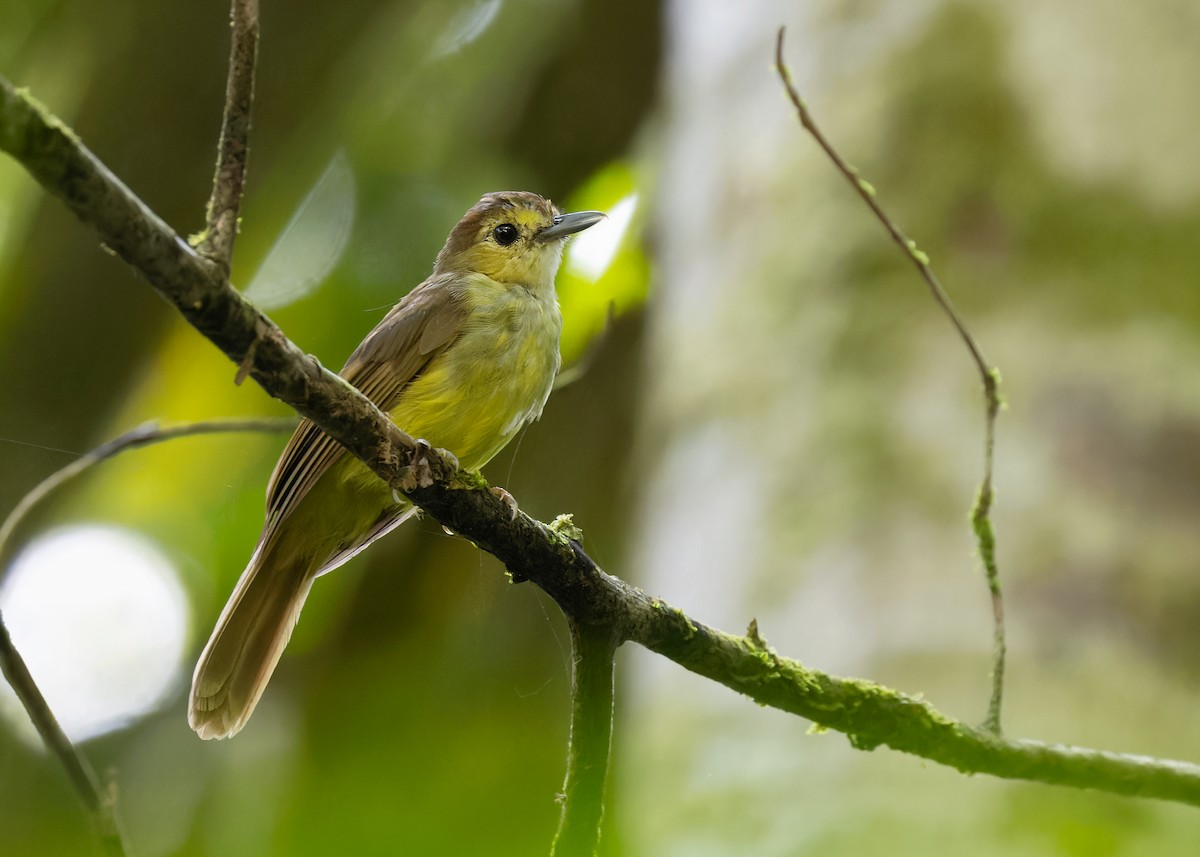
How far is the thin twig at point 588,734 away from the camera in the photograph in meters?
1.24

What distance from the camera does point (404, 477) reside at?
1254mm

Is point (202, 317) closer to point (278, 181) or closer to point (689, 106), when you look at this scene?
point (278, 181)

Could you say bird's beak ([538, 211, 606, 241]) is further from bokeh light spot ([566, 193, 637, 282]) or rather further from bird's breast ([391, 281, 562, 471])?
bird's breast ([391, 281, 562, 471])

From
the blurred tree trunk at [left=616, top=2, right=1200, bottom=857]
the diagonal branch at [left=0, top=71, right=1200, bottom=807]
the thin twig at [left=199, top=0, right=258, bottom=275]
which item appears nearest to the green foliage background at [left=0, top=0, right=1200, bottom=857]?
the blurred tree trunk at [left=616, top=2, right=1200, bottom=857]

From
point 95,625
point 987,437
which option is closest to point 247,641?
point 95,625

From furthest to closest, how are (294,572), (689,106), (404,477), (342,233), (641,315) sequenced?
1. (689,106)
2. (641,315)
3. (294,572)
4. (342,233)
5. (404,477)

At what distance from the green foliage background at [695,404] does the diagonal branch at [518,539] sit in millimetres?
146

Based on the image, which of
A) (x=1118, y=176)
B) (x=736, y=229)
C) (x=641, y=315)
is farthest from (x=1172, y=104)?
(x=641, y=315)

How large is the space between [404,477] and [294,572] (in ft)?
2.42

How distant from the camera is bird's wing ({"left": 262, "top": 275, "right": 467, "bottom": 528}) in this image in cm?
157

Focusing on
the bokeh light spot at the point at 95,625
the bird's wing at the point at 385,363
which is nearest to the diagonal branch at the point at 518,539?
the bird's wing at the point at 385,363

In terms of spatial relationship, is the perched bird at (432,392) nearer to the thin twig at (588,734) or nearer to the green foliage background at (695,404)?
the green foliage background at (695,404)

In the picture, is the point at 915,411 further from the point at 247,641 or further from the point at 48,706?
the point at 48,706

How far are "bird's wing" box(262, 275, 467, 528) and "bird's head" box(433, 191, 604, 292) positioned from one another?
0.08 metres
